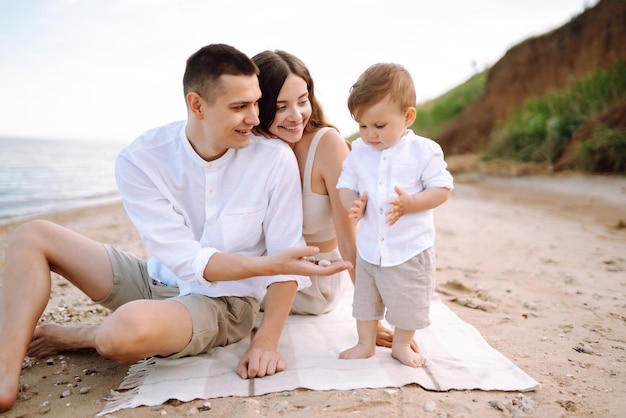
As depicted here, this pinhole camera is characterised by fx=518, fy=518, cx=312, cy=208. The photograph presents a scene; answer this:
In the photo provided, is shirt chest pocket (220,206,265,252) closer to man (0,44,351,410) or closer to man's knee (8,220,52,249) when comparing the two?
man (0,44,351,410)

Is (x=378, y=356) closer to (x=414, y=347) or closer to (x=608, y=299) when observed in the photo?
(x=414, y=347)

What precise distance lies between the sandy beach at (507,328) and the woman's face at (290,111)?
4.40 feet

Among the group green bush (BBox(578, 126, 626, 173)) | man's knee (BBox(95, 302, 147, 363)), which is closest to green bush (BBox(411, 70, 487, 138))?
green bush (BBox(578, 126, 626, 173))

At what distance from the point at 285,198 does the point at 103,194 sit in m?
11.7

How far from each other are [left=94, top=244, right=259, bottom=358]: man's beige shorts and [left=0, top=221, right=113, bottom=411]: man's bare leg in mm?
61

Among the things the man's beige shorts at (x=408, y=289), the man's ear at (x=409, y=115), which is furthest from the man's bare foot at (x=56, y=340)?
the man's ear at (x=409, y=115)

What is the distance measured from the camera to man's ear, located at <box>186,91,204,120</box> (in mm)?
2604

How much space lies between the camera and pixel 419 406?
218cm

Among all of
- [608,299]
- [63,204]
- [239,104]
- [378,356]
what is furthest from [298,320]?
[63,204]

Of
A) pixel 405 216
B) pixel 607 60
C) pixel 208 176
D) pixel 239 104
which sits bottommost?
pixel 405 216

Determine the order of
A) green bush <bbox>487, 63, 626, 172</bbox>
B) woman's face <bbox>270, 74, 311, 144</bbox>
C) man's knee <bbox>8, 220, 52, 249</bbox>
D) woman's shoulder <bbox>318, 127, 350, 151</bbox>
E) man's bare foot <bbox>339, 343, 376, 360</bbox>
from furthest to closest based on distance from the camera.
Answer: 1. green bush <bbox>487, 63, 626, 172</bbox>
2. woman's shoulder <bbox>318, 127, 350, 151</bbox>
3. woman's face <bbox>270, 74, 311, 144</bbox>
4. man's bare foot <bbox>339, 343, 376, 360</bbox>
5. man's knee <bbox>8, 220, 52, 249</bbox>

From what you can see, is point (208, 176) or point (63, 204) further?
point (63, 204)

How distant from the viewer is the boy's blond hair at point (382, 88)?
8.00 ft

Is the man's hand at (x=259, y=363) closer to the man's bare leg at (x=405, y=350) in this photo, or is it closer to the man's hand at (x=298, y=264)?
the man's hand at (x=298, y=264)
